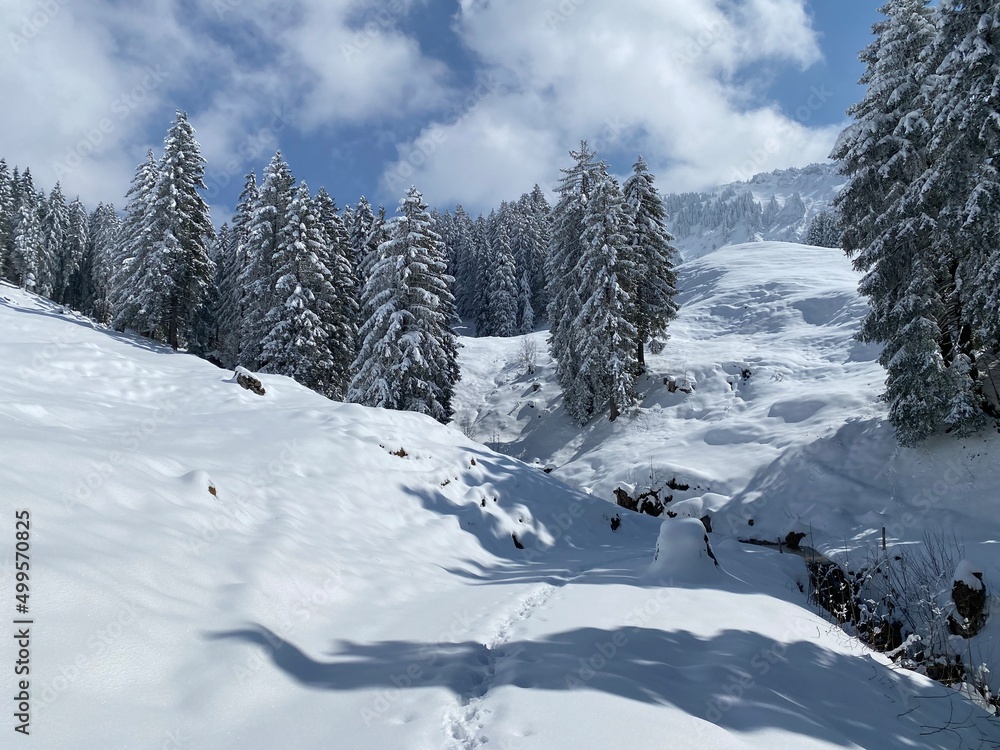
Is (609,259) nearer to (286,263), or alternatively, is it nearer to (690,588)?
(286,263)

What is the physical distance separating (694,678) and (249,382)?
570 inches

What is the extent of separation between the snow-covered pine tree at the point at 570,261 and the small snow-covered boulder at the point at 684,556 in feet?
61.4

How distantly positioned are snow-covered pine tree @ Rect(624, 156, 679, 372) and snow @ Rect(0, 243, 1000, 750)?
12.9 meters

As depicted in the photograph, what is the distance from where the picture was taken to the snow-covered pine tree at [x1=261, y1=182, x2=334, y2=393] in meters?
27.2

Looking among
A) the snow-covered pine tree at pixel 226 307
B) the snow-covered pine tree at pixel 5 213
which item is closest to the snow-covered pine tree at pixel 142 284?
the snow-covered pine tree at pixel 226 307

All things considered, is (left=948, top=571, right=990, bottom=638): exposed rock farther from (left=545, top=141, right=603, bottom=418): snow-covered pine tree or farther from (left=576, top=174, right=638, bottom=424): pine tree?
(left=545, top=141, right=603, bottom=418): snow-covered pine tree

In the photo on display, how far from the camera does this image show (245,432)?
11203 mm

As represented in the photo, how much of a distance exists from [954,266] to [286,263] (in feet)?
93.1

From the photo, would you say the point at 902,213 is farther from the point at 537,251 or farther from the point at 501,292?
the point at 537,251

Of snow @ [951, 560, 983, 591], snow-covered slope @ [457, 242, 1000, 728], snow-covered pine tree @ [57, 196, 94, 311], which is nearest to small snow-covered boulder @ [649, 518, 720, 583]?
snow-covered slope @ [457, 242, 1000, 728]

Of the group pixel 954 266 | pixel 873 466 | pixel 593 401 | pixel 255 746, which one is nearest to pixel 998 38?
pixel 954 266

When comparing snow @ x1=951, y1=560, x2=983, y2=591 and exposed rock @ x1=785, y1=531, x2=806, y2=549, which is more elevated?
snow @ x1=951, y1=560, x2=983, y2=591

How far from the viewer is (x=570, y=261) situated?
29797 mm

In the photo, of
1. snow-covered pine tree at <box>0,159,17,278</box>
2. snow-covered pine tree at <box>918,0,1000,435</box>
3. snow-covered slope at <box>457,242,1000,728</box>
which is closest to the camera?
snow-covered pine tree at <box>918,0,1000,435</box>
